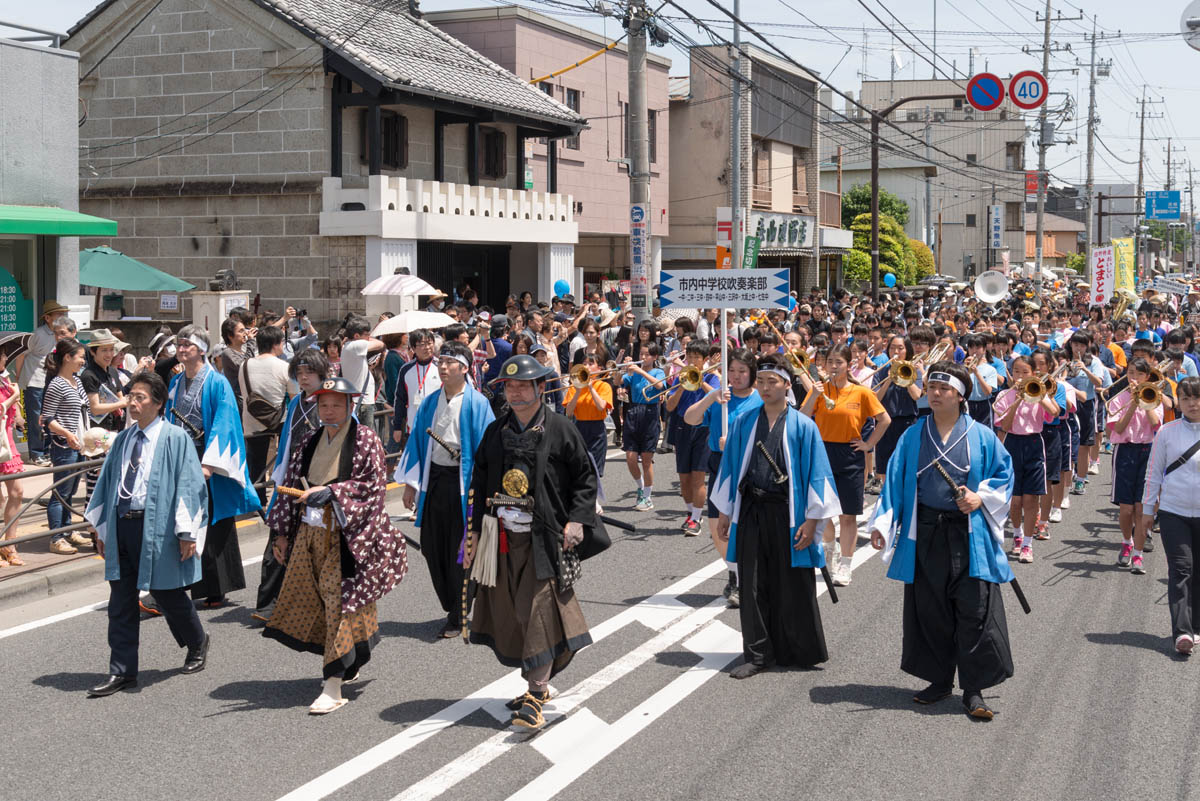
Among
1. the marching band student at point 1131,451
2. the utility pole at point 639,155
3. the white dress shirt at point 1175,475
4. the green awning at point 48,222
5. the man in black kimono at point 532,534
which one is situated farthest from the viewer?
the utility pole at point 639,155

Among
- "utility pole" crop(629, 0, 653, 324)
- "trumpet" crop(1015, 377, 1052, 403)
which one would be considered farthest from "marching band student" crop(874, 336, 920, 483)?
"utility pole" crop(629, 0, 653, 324)

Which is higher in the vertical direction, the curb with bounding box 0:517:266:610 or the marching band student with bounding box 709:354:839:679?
the marching band student with bounding box 709:354:839:679

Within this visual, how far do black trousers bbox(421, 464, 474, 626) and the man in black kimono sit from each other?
151cm

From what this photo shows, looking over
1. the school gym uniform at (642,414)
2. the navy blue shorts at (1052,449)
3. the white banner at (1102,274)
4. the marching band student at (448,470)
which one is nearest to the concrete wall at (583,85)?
the white banner at (1102,274)

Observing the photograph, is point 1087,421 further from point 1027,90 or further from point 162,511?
point 1027,90

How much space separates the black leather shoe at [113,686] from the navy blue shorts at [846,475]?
199 inches

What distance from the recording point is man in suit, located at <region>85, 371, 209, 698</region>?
673cm

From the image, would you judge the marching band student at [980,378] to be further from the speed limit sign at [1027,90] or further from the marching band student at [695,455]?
the speed limit sign at [1027,90]

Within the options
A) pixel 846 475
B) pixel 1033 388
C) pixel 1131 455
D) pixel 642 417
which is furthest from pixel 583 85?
pixel 846 475

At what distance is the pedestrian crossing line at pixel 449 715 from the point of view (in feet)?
18.0

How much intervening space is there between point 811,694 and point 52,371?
22.6 ft

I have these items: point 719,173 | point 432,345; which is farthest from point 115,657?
point 719,173

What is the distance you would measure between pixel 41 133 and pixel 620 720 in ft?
38.7

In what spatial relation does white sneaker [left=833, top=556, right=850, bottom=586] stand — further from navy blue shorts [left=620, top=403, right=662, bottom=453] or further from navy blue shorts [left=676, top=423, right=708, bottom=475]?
navy blue shorts [left=620, top=403, right=662, bottom=453]
